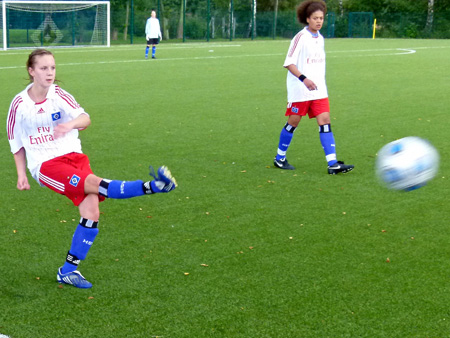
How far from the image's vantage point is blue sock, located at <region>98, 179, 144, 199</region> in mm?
4703

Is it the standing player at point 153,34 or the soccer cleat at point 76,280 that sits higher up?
the standing player at point 153,34

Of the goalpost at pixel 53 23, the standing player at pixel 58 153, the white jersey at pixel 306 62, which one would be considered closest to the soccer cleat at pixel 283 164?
the white jersey at pixel 306 62

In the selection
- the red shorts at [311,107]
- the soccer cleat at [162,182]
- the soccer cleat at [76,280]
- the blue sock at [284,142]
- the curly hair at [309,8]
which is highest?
the curly hair at [309,8]

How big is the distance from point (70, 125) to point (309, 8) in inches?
175

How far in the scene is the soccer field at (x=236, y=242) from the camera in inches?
174

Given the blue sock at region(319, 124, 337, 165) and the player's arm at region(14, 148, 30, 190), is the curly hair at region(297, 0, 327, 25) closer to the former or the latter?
Answer: the blue sock at region(319, 124, 337, 165)

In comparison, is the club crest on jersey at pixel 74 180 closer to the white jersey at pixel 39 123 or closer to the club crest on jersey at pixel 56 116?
the white jersey at pixel 39 123

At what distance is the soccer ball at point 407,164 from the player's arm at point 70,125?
94.8 inches

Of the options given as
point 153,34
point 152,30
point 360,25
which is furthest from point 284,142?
point 360,25

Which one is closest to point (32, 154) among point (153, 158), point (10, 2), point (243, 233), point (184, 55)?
point (243, 233)

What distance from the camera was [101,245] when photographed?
5.80 m

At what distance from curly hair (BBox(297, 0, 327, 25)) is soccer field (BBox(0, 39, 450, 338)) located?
1.89 metres

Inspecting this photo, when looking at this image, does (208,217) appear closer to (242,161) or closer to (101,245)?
(101,245)

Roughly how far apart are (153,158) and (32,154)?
4.41m
